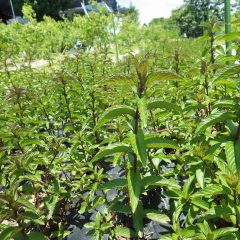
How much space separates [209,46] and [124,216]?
5.76 ft

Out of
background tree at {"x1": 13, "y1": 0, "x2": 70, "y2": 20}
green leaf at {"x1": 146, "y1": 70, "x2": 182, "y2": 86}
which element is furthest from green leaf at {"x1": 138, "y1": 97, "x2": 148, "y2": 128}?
background tree at {"x1": 13, "y1": 0, "x2": 70, "y2": 20}

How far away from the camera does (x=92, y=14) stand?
15453 millimetres

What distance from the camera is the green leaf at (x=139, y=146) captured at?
5.30ft

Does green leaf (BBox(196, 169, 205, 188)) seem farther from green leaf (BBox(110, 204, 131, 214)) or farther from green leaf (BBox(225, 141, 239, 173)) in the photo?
green leaf (BBox(110, 204, 131, 214))

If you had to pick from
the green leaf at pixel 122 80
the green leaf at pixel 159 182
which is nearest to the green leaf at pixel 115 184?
the green leaf at pixel 159 182

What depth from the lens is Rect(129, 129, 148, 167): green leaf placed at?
5.30 ft

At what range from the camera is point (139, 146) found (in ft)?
5.49

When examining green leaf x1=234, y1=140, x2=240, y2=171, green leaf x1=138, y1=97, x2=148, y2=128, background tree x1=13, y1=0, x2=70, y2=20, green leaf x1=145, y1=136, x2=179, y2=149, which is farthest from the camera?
background tree x1=13, y1=0, x2=70, y2=20

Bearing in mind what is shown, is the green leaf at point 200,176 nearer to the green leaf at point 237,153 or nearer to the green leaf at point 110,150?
the green leaf at point 237,153

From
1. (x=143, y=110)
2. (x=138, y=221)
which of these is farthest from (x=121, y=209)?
(x=143, y=110)

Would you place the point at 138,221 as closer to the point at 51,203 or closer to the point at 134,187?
the point at 134,187

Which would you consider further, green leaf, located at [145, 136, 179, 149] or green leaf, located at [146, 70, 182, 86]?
green leaf, located at [145, 136, 179, 149]

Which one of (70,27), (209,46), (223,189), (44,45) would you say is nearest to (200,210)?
(223,189)

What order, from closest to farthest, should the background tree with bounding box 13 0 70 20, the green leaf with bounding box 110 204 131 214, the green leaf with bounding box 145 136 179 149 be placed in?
the green leaf with bounding box 145 136 179 149 < the green leaf with bounding box 110 204 131 214 < the background tree with bounding box 13 0 70 20
